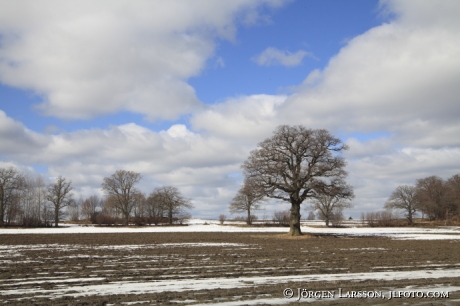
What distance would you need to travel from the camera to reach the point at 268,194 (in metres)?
42.3

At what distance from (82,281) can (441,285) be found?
11.7 metres

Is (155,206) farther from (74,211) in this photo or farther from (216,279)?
(216,279)

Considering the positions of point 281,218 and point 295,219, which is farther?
point 281,218

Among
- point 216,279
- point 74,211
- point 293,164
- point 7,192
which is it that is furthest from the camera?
point 74,211

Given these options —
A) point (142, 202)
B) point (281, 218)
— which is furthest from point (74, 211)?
point (281, 218)

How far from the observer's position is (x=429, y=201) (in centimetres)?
10125

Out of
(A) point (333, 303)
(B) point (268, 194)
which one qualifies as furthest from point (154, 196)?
(A) point (333, 303)

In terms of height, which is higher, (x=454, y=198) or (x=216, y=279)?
(x=454, y=198)

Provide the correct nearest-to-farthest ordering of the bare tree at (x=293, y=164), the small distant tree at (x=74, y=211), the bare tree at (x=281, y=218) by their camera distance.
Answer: the bare tree at (x=293, y=164) → the bare tree at (x=281, y=218) → the small distant tree at (x=74, y=211)

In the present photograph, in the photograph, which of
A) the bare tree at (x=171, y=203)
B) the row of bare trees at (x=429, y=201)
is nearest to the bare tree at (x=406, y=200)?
the row of bare trees at (x=429, y=201)

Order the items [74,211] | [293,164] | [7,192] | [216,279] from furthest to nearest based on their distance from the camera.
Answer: [74,211], [7,192], [293,164], [216,279]

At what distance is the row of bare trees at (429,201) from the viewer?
3937 inches

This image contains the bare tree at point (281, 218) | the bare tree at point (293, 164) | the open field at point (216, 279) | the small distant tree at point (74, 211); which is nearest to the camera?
the open field at point (216, 279)

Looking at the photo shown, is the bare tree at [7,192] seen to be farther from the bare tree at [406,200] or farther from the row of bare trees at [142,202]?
the bare tree at [406,200]
